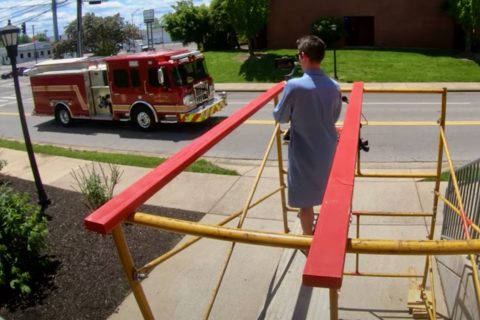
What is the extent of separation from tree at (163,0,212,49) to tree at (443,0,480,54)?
1459cm

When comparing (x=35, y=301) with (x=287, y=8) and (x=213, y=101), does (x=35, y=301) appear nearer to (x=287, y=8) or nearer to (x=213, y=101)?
(x=213, y=101)

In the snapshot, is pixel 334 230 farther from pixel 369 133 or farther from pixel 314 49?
pixel 369 133

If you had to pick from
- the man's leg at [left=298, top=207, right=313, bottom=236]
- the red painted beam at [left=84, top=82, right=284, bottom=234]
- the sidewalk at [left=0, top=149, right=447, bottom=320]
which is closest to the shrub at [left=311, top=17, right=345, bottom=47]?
the sidewalk at [left=0, top=149, right=447, bottom=320]

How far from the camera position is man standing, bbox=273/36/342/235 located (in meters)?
3.80

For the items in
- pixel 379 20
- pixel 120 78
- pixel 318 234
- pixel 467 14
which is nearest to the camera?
pixel 318 234

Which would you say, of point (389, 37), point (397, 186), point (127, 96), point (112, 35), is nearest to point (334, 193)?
point (397, 186)

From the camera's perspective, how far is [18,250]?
5.25 m

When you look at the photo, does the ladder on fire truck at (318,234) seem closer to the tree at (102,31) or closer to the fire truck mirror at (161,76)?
the fire truck mirror at (161,76)

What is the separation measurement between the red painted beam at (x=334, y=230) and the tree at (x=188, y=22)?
31.6 meters

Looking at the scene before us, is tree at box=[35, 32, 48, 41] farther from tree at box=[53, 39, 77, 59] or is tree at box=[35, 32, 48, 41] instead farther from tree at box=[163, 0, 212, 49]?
tree at box=[163, 0, 212, 49]

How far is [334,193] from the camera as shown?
178 centimetres

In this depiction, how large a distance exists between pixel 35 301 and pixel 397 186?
17.4 ft

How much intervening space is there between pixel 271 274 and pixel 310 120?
76.8 inches

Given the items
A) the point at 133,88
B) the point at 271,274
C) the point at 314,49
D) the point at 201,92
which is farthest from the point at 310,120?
the point at 133,88
